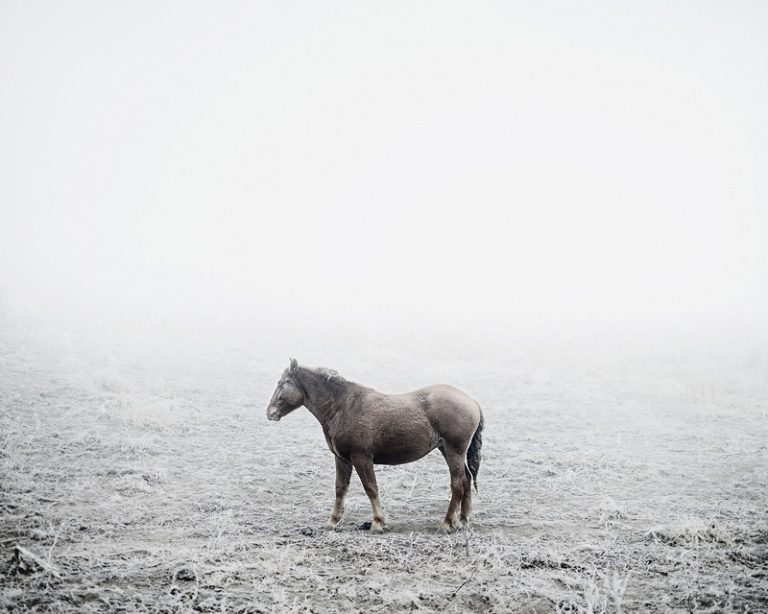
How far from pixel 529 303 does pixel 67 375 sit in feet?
163

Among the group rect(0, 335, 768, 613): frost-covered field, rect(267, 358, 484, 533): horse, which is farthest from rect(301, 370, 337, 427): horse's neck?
rect(0, 335, 768, 613): frost-covered field

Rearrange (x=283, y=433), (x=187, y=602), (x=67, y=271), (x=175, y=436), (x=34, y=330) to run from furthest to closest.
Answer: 1. (x=67, y=271)
2. (x=34, y=330)
3. (x=283, y=433)
4. (x=175, y=436)
5. (x=187, y=602)

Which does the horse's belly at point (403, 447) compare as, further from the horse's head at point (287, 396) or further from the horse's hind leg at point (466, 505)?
the horse's head at point (287, 396)

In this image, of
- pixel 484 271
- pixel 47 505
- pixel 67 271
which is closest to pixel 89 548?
pixel 47 505

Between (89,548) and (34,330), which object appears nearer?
(89,548)

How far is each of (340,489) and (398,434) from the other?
4.21ft

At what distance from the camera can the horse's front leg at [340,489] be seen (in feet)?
22.1

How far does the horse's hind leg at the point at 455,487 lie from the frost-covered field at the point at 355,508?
29cm

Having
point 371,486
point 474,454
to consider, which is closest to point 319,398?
point 371,486

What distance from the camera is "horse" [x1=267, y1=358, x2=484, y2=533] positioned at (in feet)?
21.6

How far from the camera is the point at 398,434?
6566 millimetres

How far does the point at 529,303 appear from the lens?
56.4 m

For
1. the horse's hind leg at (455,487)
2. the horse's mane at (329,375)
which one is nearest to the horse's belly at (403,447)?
the horse's hind leg at (455,487)

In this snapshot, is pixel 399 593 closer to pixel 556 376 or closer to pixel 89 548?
pixel 89 548
